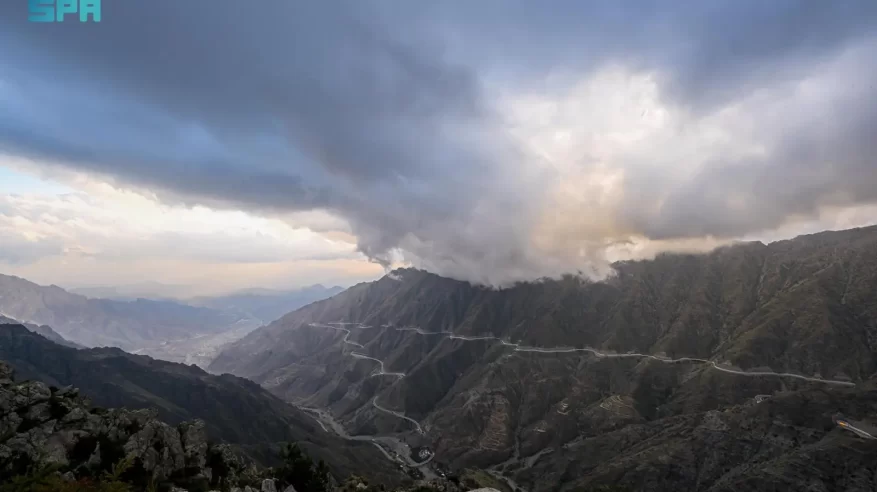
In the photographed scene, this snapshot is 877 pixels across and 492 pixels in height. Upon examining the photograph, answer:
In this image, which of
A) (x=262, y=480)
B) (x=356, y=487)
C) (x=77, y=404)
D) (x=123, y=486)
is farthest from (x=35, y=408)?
(x=356, y=487)

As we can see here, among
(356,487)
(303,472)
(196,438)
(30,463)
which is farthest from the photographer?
(356,487)

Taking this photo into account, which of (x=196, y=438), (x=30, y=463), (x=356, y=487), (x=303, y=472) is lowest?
(x=356, y=487)

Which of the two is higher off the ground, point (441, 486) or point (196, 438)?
point (196, 438)

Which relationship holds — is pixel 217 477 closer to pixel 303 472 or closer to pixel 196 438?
pixel 196 438

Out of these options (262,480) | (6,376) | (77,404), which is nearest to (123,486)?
(262,480)

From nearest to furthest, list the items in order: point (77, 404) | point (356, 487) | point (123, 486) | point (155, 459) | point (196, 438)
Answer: point (123, 486)
point (155, 459)
point (77, 404)
point (196, 438)
point (356, 487)

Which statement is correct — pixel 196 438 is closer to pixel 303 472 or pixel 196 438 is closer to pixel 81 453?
pixel 81 453

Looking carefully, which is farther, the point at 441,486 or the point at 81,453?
the point at 441,486
